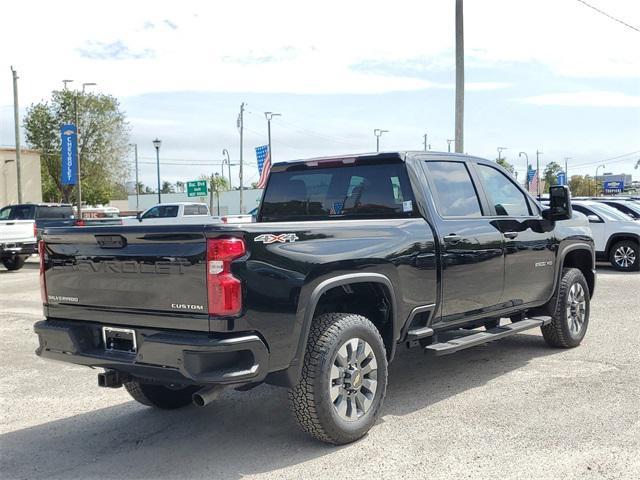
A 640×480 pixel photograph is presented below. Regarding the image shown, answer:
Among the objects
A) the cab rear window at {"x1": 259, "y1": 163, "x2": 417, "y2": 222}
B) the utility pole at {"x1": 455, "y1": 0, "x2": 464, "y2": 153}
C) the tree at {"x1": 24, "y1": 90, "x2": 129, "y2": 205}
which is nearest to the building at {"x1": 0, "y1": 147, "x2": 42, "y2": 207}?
the tree at {"x1": 24, "y1": 90, "x2": 129, "y2": 205}

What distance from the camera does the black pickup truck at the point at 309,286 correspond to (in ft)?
12.8

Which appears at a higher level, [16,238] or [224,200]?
[224,200]

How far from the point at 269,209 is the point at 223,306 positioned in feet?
8.26

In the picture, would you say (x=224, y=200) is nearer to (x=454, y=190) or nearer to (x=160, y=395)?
(x=454, y=190)

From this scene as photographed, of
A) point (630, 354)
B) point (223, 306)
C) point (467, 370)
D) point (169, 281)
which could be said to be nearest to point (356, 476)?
point (223, 306)

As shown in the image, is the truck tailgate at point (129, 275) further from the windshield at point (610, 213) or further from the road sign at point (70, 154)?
the road sign at point (70, 154)

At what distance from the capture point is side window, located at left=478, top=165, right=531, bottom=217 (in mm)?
6274

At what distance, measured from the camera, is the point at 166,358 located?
3.91 meters

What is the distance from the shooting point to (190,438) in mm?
4762

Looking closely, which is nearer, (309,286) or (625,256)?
(309,286)

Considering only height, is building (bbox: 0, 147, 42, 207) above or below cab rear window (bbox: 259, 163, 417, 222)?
above

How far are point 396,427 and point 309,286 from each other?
1335 millimetres

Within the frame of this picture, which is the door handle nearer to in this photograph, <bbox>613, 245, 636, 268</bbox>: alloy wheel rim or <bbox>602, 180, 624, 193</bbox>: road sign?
<bbox>613, 245, 636, 268</bbox>: alloy wheel rim

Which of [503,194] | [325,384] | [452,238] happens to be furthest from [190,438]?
[503,194]
